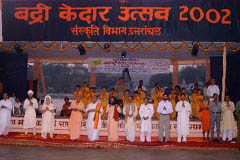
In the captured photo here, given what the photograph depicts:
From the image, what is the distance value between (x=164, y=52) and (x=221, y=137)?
13.4 ft

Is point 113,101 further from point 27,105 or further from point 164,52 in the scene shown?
point 164,52

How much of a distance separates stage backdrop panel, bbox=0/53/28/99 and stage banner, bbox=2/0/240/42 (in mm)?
3340

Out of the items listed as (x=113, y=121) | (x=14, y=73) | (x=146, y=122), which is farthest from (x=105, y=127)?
(x=14, y=73)

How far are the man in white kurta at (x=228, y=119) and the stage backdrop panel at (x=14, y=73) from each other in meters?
8.58

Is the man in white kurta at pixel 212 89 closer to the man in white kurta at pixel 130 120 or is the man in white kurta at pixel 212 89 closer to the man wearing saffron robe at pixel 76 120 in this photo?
the man in white kurta at pixel 130 120

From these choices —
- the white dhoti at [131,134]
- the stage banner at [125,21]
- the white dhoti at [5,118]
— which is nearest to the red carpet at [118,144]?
the white dhoti at [131,134]

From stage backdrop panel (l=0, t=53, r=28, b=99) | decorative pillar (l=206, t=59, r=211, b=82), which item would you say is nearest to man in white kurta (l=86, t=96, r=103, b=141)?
stage backdrop panel (l=0, t=53, r=28, b=99)

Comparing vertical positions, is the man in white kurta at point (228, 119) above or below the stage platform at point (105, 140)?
above

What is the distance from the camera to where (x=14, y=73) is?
12828 millimetres

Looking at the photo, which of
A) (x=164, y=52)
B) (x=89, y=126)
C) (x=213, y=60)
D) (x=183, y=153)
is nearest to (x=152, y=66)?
(x=164, y=52)

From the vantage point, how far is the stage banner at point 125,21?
8930mm

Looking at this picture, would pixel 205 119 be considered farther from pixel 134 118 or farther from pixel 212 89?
pixel 134 118

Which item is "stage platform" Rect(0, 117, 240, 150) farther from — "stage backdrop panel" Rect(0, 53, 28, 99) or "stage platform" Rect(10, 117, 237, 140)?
"stage backdrop panel" Rect(0, 53, 28, 99)

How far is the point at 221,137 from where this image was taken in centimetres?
965
